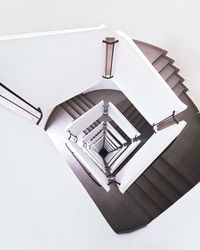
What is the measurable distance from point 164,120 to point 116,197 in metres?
1.66

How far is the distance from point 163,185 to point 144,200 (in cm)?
39

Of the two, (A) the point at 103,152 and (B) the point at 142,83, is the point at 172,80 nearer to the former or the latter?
(B) the point at 142,83

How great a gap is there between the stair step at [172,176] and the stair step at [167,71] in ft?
5.02

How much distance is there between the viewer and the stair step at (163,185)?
3260 millimetres

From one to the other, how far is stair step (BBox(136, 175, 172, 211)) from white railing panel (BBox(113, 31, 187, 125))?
1034 millimetres

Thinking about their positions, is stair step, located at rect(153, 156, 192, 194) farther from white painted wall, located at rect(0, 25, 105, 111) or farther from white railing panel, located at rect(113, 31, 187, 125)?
white painted wall, located at rect(0, 25, 105, 111)

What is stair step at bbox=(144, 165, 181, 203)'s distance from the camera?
326 centimetres

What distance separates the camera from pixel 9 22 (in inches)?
105

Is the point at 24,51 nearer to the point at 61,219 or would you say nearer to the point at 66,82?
the point at 66,82

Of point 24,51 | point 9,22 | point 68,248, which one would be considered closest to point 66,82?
point 24,51

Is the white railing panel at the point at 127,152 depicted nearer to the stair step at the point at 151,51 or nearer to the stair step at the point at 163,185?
the stair step at the point at 163,185

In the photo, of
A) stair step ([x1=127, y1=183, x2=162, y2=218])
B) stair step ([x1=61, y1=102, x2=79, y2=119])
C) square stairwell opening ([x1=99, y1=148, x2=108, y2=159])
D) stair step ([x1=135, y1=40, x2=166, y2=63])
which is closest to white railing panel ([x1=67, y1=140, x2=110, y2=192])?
stair step ([x1=127, y1=183, x2=162, y2=218])

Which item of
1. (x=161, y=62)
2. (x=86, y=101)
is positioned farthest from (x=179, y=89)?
(x=86, y=101)

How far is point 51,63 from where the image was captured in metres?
2.11
